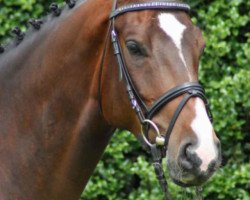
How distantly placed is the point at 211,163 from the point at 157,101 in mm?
319

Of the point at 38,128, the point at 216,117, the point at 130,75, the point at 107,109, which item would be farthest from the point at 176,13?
the point at 216,117

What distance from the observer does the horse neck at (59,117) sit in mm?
2936

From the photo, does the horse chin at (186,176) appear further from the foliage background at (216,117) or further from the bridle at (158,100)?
the foliage background at (216,117)

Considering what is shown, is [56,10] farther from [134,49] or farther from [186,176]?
[186,176]

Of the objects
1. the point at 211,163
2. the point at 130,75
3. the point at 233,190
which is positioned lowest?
the point at 233,190

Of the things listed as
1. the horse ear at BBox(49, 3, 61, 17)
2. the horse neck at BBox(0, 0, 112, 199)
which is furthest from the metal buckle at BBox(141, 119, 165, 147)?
the horse ear at BBox(49, 3, 61, 17)

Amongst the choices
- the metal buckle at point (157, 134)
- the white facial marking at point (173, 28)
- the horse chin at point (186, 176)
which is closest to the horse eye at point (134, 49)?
the white facial marking at point (173, 28)

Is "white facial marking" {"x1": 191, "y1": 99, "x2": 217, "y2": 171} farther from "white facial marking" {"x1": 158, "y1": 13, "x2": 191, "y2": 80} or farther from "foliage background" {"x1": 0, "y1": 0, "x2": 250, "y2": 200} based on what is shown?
"foliage background" {"x1": 0, "y1": 0, "x2": 250, "y2": 200}

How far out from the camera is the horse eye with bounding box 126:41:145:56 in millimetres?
2725

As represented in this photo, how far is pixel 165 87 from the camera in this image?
267 cm

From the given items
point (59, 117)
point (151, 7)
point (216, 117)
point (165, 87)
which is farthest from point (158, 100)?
point (216, 117)

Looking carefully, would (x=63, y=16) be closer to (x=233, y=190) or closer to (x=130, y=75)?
(x=130, y=75)

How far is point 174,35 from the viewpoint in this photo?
2680 millimetres

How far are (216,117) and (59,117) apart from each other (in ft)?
6.15
